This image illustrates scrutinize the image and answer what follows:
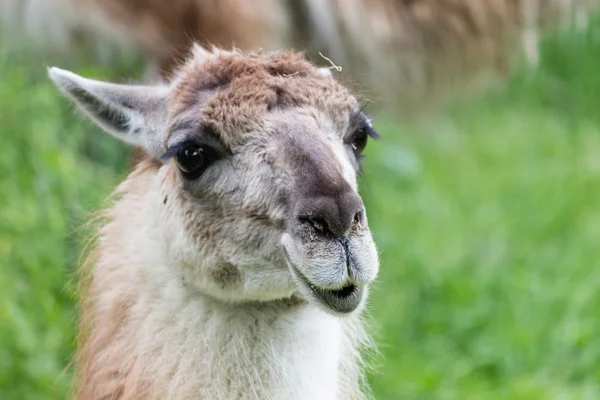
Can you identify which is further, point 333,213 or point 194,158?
point 194,158

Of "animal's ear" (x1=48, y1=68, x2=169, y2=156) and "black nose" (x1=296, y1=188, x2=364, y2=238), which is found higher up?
"animal's ear" (x1=48, y1=68, x2=169, y2=156)

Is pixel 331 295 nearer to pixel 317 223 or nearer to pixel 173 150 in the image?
pixel 317 223

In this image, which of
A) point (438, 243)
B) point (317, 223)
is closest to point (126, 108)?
point (317, 223)

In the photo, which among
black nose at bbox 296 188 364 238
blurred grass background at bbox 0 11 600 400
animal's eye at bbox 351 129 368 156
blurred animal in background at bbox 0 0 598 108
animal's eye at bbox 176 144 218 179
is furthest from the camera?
blurred animal in background at bbox 0 0 598 108

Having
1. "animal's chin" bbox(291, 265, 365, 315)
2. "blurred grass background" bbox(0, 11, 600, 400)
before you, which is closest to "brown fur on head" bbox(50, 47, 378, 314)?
"animal's chin" bbox(291, 265, 365, 315)

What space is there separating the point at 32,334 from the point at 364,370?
154 centimetres

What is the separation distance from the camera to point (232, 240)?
274 centimetres

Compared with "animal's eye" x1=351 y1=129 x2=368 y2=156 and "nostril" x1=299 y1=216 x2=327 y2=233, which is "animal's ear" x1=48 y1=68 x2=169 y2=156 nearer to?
"animal's eye" x1=351 y1=129 x2=368 y2=156

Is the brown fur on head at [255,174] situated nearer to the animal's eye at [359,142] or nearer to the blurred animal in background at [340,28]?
the animal's eye at [359,142]

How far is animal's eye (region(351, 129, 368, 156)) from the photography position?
293 cm

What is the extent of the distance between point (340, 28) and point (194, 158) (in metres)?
2.23

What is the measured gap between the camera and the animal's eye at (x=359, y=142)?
9.61 ft

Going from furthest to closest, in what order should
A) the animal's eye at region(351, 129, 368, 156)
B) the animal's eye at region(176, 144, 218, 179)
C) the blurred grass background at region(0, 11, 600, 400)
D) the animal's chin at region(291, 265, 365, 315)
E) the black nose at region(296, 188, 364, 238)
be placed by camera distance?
the blurred grass background at region(0, 11, 600, 400), the animal's eye at region(351, 129, 368, 156), the animal's eye at region(176, 144, 218, 179), the animal's chin at region(291, 265, 365, 315), the black nose at region(296, 188, 364, 238)

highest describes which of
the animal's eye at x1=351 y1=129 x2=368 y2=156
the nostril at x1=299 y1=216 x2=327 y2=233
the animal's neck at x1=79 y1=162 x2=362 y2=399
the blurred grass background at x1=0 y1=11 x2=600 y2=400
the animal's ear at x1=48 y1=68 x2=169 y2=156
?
the blurred grass background at x1=0 y1=11 x2=600 y2=400
